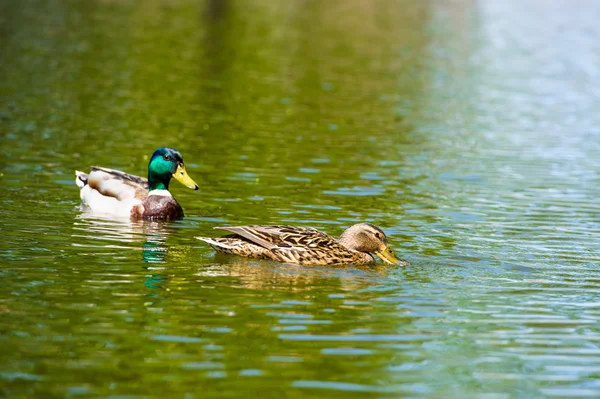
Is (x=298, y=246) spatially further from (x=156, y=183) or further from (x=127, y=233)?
(x=156, y=183)

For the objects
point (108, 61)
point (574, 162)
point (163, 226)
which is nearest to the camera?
point (163, 226)

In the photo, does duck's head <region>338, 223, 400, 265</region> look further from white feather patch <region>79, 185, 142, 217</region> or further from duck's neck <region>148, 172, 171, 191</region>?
white feather patch <region>79, 185, 142, 217</region>

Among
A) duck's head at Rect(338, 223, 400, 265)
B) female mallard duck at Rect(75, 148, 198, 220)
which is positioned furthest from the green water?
female mallard duck at Rect(75, 148, 198, 220)

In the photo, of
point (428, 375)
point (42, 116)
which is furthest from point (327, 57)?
point (428, 375)

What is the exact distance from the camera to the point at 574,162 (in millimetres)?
23656

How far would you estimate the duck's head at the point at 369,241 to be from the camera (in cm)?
1393

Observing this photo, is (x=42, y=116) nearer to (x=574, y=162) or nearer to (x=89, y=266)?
(x=574, y=162)

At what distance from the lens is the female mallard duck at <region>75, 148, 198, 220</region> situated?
662 inches

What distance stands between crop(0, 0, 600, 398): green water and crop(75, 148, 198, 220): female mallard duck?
1.33ft

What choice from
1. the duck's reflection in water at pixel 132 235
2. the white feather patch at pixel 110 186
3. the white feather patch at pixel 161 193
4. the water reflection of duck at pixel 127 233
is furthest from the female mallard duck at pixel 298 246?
the white feather patch at pixel 110 186

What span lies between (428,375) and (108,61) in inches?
1192

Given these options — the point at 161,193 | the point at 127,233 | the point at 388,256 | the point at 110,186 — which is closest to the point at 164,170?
the point at 161,193

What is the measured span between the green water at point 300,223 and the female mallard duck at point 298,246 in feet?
0.55

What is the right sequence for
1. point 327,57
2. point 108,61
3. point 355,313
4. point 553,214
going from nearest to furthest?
1. point 355,313
2. point 553,214
3. point 108,61
4. point 327,57
